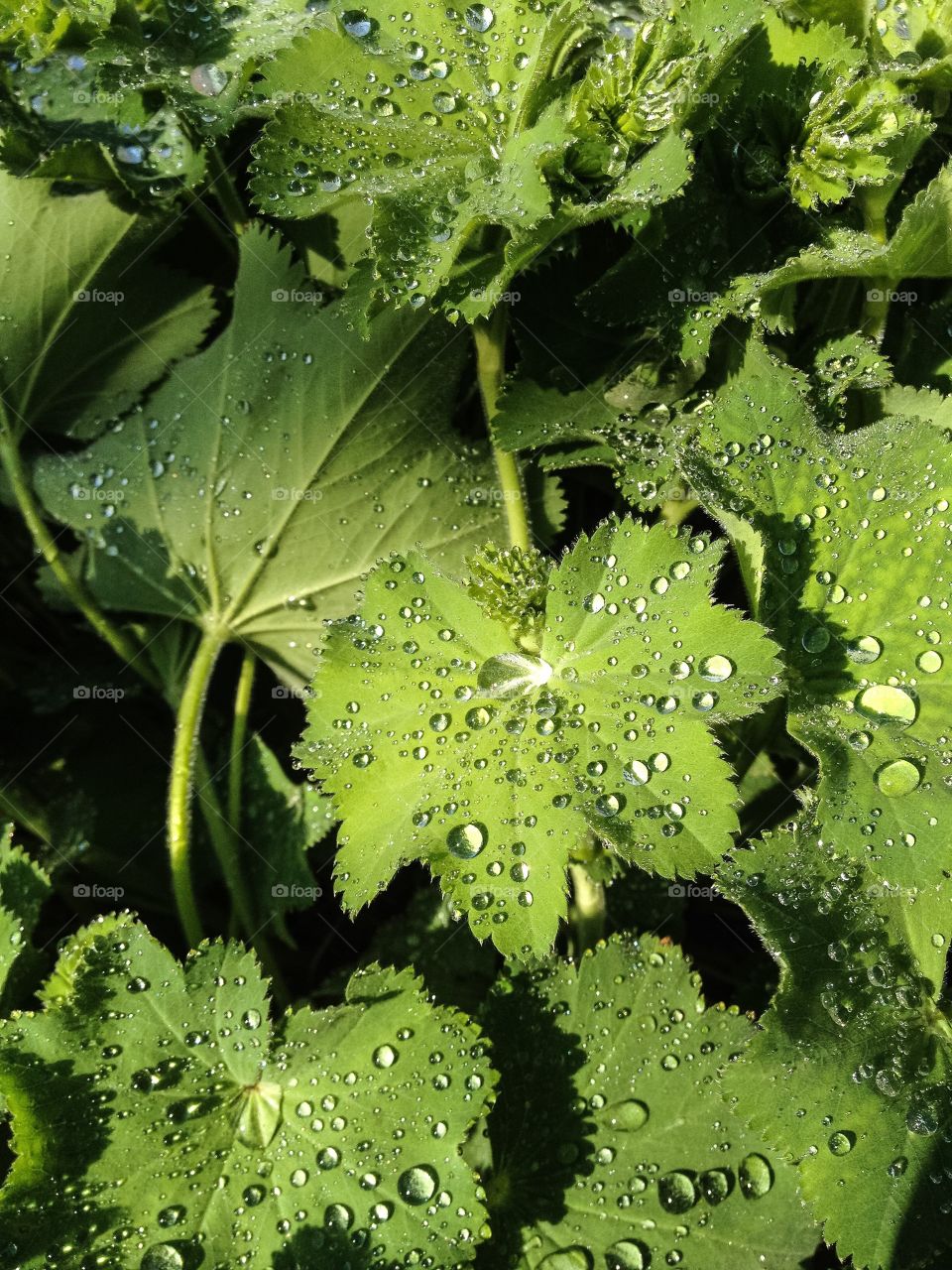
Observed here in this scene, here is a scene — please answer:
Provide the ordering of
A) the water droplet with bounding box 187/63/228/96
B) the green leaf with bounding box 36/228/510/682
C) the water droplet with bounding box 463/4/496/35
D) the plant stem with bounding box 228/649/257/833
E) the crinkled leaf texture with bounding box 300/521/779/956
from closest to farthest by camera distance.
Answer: the crinkled leaf texture with bounding box 300/521/779/956 < the water droplet with bounding box 463/4/496/35 < the water droplet with bounding box 187/63/228/96 < the green leaf with bounding box 36/228/510/682 < the plant stem with bounding box 228/649/257/833

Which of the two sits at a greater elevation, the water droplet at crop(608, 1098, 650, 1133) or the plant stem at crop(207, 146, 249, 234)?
the plant stem at crop(207, 146, 249, 234)

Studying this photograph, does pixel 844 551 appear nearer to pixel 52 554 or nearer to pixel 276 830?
pixel 276 830

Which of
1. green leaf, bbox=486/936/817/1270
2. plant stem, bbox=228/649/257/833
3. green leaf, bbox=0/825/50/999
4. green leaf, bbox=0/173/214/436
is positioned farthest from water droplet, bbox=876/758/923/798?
green leaf, bbox=0/173/214/436

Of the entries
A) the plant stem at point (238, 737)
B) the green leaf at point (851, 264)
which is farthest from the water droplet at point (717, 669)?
the plant stem at point (238, 737)

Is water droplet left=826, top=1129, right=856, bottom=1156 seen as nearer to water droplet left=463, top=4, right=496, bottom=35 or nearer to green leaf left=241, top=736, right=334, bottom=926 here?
green leaf left=241, top=736, right=334, bottom=926

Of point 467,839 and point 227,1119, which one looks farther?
point 227,1119

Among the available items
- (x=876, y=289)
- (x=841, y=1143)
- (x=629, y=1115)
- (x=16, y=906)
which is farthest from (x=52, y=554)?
(x=841, y=1143)

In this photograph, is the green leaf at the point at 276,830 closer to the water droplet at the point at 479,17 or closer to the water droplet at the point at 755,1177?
the water droplet at the point at 755,1177
